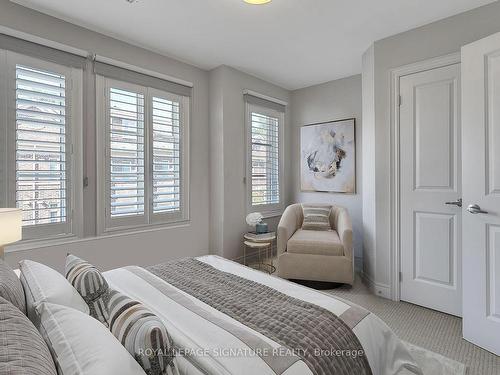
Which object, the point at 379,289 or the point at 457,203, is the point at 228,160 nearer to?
the point at 379,289

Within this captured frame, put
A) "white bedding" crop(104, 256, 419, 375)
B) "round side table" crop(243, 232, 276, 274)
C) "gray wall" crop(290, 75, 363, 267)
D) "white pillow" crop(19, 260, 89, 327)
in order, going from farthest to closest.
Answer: "gray wall" crop(290, 75, 363, 267), "round side table" crop(243, 232, 276, 274), "white pillow" crop(19, 260, 89, 327), "white bedding" crop(104, 256, 419, 375)

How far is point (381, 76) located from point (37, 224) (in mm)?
3470

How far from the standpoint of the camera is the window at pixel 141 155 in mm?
2754

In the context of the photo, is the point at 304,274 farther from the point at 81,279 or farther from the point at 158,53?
→ the point at 158,53

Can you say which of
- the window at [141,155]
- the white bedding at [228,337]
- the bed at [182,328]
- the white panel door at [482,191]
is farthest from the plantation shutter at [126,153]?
the white panel door at [482,191]

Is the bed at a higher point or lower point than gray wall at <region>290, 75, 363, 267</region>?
lower

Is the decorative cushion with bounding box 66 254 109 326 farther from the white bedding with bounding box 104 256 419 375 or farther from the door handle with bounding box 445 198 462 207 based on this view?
the door handle with bounding box 445 198 462 207

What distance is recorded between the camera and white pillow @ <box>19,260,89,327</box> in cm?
102

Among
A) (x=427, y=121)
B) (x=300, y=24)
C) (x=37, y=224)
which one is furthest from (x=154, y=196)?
(x=427, y=121)

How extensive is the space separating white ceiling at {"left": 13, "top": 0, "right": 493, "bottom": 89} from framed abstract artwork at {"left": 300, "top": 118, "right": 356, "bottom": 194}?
99cm

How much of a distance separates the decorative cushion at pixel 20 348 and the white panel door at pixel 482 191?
2481 mm

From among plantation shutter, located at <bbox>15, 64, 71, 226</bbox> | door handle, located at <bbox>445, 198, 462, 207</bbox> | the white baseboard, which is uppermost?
plantation shutter, located at <bbox>15, 64, 71, 226</bbox>

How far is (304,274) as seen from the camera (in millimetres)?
3016

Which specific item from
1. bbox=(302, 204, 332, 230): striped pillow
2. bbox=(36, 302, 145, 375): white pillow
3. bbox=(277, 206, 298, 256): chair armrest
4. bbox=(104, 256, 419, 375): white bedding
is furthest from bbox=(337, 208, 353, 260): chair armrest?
bbox=(36, 302, 145, 375): white pillow
